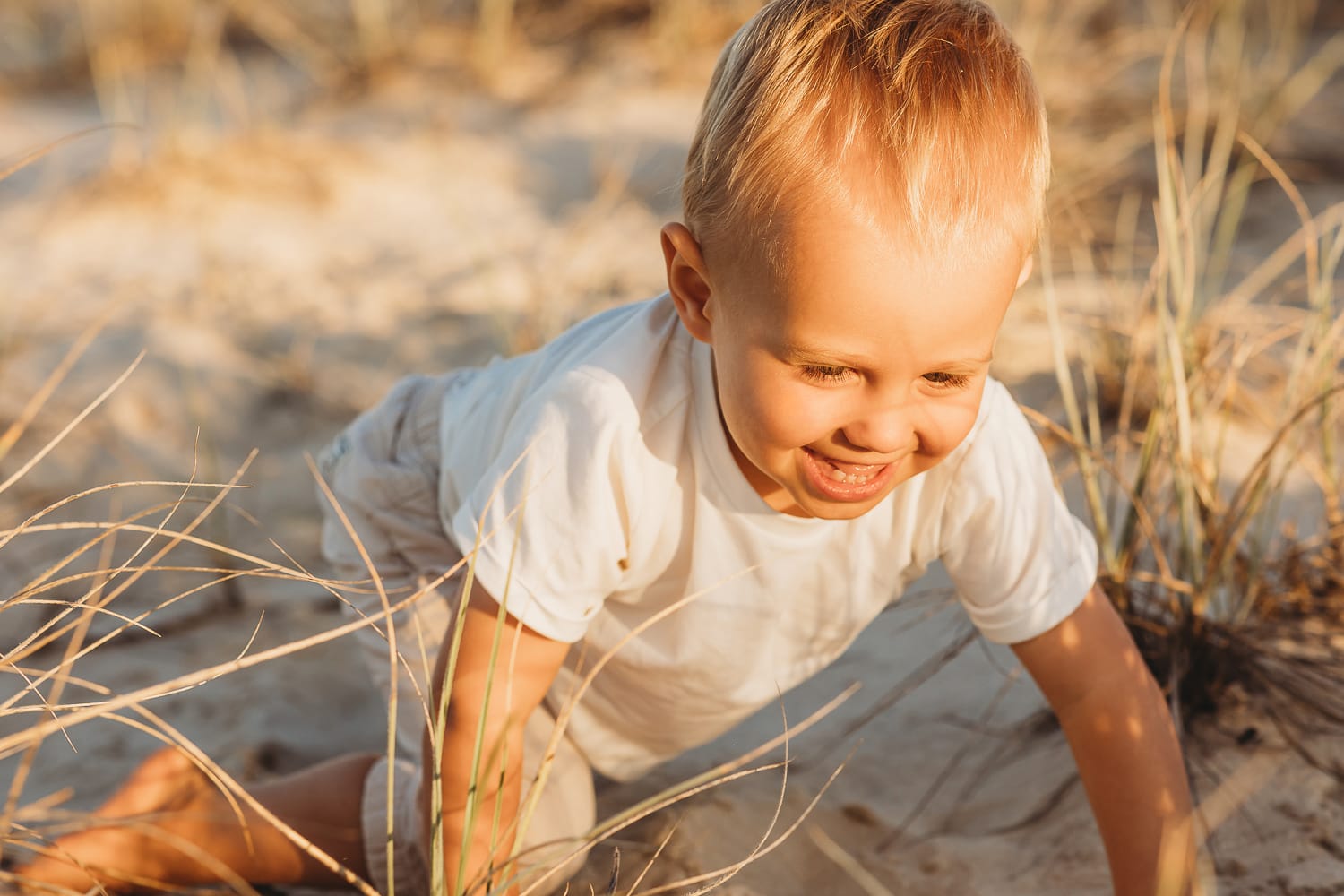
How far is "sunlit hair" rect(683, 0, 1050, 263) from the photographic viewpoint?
3.69ft

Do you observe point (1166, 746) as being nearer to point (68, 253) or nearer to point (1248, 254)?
point (1248, 254)

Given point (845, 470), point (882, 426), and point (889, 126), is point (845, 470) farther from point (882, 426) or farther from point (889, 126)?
point (889, 126)

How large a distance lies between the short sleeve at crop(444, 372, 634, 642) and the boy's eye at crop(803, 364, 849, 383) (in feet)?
0.83

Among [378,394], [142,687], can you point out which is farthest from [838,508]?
[378,394]

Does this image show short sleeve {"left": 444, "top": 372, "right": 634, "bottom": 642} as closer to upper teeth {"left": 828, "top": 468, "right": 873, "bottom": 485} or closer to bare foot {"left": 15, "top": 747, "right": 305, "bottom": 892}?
upper teeth {"left": 828, "top": 468, "right": 873, "bottom": 485}

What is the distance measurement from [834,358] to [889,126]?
0.22 meters


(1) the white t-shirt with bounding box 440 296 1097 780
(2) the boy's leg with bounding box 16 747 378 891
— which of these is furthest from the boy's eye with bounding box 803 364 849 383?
(2) the boy's leg with bounding box 16 747 378 891

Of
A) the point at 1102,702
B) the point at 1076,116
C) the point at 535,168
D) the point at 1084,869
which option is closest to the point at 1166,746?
the point at 1102,702

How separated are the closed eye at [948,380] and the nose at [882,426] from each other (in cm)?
4

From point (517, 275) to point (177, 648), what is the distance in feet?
5.43

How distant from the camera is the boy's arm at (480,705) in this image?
134cm

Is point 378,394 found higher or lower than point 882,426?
lower

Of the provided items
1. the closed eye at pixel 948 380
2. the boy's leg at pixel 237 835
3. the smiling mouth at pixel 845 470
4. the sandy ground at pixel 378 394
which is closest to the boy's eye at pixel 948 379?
the closed eye at pixel 948 380

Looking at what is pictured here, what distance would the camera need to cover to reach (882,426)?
1.19m
